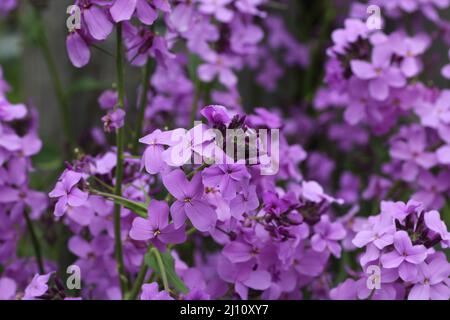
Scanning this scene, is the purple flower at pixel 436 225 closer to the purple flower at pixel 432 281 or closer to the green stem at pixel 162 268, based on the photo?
the purple flower at pixel 432 281

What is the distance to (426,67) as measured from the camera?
249 centimetres

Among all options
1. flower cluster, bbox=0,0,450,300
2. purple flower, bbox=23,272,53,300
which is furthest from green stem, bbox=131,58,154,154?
purple flower, bbox=23,272,53,300

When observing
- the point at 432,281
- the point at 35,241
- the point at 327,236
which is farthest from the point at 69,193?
the point at 432,281

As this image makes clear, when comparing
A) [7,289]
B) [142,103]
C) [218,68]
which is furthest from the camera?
[218,68]

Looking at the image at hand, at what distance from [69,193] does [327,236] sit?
552mm

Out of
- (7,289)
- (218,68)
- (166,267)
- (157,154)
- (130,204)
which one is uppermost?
(218,68)

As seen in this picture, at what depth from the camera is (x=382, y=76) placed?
1.91 metres

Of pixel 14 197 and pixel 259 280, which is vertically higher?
pixel 14 197

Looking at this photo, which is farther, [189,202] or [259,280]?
[259,280]

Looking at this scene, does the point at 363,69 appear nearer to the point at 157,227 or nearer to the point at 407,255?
the point at 407,255

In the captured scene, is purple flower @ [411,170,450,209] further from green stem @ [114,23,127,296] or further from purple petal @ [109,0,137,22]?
purple petal @ [109,0,137,22]

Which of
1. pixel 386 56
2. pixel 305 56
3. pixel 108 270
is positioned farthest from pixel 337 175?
pixel 108 270

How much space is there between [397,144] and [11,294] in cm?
99
